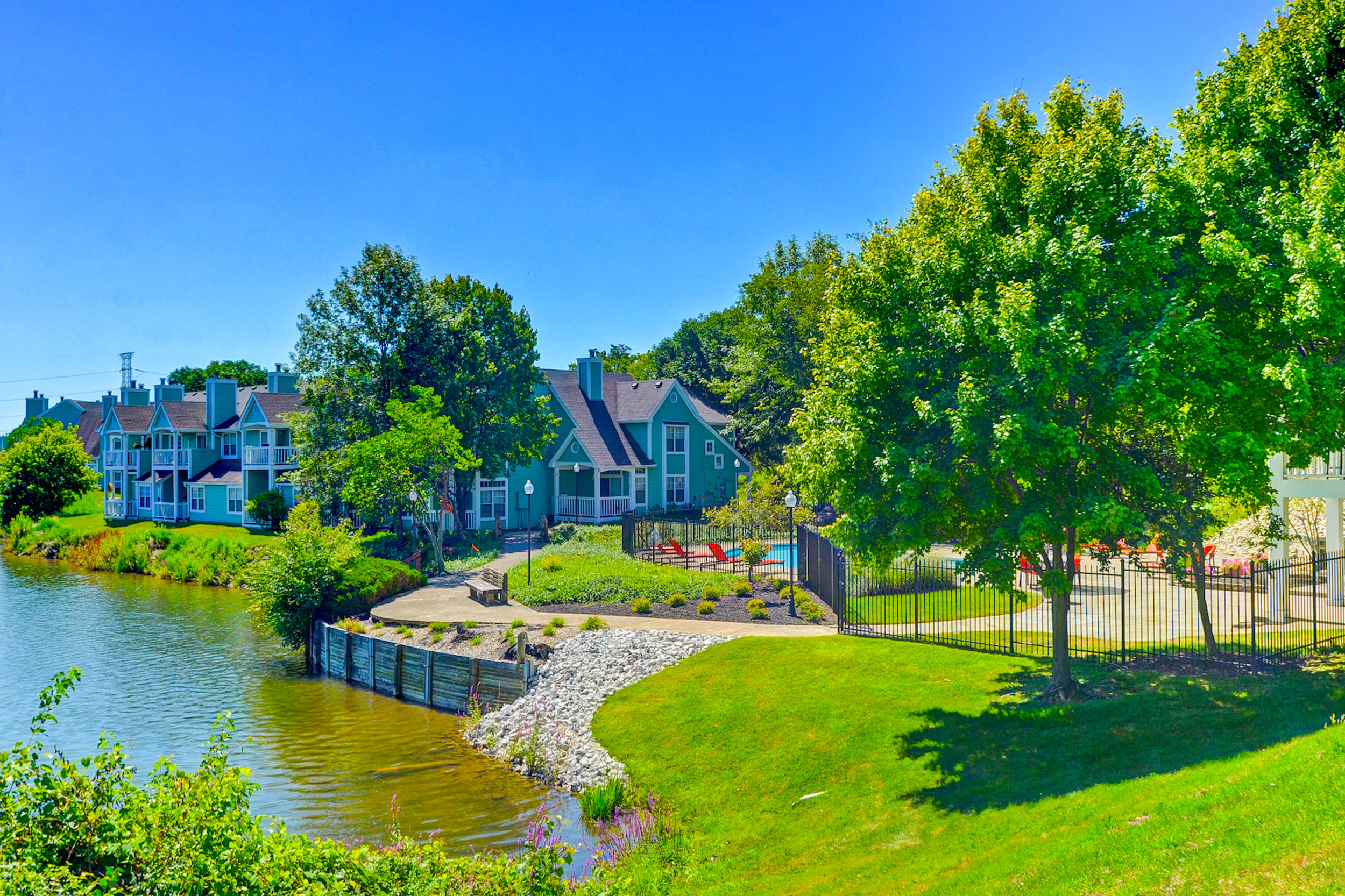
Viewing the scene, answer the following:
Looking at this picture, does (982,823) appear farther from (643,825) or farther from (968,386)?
(968,386)

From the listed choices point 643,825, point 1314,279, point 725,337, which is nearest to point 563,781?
point 643,825

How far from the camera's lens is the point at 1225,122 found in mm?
17484

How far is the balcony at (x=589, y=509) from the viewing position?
174ft

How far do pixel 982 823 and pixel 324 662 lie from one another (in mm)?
22928

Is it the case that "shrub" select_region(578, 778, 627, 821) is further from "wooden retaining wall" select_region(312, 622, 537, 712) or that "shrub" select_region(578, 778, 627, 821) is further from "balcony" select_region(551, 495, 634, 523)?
"balcony" select_region(551, 495, 634, 523)

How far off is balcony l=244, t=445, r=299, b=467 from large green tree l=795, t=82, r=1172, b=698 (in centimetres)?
5007

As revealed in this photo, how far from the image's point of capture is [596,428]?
2263 inches

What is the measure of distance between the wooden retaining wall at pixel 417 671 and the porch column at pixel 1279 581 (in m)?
17.8

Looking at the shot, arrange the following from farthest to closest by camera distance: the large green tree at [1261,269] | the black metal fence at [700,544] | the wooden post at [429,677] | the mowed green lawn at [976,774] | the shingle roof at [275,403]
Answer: the shingle roof at [275,403] → the black metal fence at [700,544] → the wooden post at [429,677] → the large green tree at [1261,269] → the mowed green lawn at [976,774]

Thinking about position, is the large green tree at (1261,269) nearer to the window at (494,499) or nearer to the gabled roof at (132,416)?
the window at (494,499)

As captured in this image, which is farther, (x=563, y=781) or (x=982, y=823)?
(x=563, y=781)

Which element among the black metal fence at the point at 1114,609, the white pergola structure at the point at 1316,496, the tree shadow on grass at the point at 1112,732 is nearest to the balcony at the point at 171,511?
the black metal fence at the point at 1114,609

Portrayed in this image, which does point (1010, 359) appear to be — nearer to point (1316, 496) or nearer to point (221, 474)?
point (1316, 496)

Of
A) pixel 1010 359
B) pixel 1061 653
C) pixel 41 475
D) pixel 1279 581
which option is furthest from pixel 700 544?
pixel 41 475
